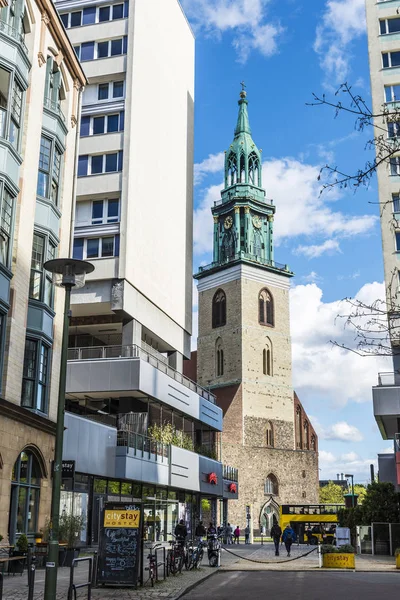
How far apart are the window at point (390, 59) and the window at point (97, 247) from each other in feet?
56.0

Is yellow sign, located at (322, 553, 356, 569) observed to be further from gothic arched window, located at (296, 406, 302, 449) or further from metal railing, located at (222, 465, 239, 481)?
gothic arched window, located at (296, 406, 302, 449)

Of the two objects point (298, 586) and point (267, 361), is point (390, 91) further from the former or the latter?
point (267, 361)

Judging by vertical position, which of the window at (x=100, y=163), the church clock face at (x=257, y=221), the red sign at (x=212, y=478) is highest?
the church clock face at (x=257, y=221)

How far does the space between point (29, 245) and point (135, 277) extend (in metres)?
17.9

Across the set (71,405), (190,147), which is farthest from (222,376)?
(71,405)

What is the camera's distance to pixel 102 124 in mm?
44156

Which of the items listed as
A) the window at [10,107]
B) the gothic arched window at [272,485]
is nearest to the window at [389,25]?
the window at [10,107]

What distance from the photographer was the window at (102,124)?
43.6 meters

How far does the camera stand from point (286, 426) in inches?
3388

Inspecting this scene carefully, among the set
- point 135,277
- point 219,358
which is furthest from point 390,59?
point 219,358

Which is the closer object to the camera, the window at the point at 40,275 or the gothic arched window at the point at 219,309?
the window at the point at 40,275

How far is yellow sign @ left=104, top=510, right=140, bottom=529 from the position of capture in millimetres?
17609

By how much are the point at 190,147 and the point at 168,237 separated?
10.1 metres

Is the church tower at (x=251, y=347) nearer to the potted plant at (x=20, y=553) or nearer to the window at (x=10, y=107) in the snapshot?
the potted plant at (x=20, y=553)
